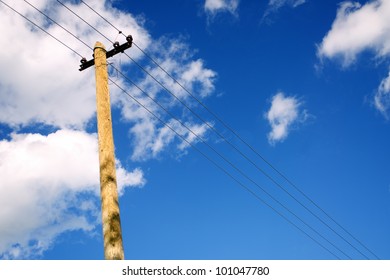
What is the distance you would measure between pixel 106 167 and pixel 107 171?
8 cm

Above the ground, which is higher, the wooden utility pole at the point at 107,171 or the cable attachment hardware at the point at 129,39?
the cable attachment hardware at the point at 129,39

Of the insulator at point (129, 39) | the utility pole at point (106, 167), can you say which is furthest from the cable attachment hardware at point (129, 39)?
the utility pole at point (106, 167)

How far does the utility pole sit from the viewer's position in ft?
16.3

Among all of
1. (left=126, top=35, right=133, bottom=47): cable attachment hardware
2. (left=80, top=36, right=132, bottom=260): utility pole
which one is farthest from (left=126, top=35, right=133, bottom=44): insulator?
(left=80, top=36, right=132, bottom=260): utility pole

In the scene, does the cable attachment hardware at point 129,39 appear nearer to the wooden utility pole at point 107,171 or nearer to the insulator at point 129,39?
the insulator at point 129,39

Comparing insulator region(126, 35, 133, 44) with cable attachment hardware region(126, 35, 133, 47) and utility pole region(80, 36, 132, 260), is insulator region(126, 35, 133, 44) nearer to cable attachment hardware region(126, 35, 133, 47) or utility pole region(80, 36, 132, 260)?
cable attachment hardware region(126, 35, 133, 47)

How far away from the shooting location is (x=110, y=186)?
211 inches

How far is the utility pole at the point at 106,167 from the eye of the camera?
4.97 meters

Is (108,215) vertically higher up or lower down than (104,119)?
lower down

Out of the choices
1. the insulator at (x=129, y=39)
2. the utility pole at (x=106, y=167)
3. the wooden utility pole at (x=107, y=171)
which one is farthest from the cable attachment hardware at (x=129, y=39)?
the wooden utility pole at (x=107, y=171)

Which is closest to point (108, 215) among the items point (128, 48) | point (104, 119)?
point (104, 119)

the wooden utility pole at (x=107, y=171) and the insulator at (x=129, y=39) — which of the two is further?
the insulator at (x=129, y=39)
